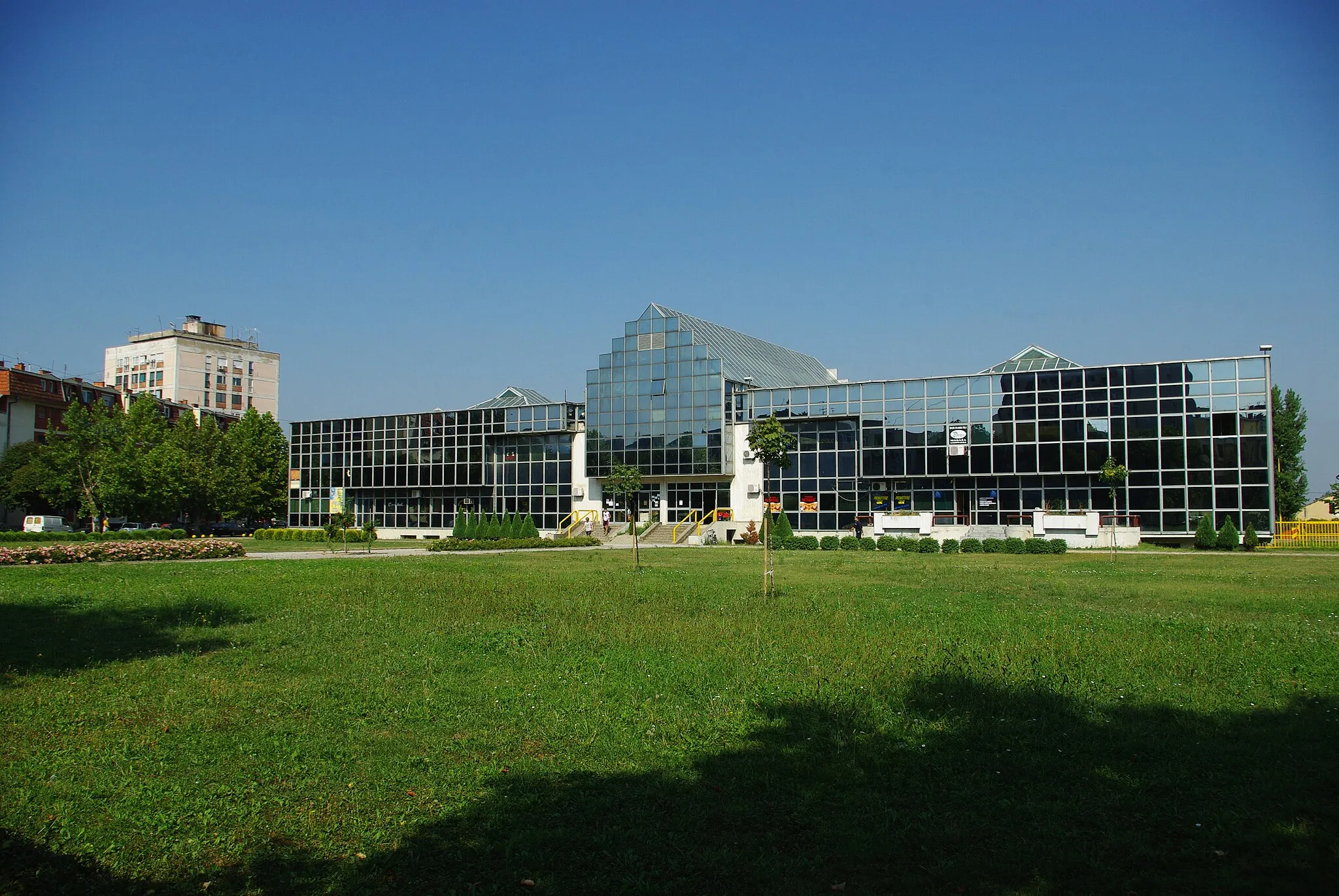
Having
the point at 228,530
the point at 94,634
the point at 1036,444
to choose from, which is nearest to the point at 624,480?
the point at 1036,444

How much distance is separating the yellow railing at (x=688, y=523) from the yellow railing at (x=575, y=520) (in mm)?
5903

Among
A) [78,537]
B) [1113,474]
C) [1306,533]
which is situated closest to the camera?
[1113,474]

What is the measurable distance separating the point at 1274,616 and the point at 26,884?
18.3m

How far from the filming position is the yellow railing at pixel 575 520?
192 feet

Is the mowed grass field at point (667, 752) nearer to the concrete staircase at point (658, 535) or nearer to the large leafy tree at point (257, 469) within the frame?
the concrete staircase at point (658, 535)

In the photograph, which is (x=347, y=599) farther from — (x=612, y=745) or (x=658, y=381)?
(x=658, y=381)

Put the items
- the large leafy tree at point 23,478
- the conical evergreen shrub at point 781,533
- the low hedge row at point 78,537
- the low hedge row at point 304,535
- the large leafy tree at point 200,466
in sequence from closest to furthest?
the low hedge row at point 78,537
the conical evergreen shrub at point 781,533
the low hedge row at point 304,535
the large leafy tree at point 200,466
the large leafy tree at point 23,478

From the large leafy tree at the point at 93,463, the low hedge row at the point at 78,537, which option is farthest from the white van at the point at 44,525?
the low hedge row at the point at 78,537

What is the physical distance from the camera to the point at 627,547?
156ft

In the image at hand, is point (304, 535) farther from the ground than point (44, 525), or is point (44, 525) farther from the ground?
point (44, 525)

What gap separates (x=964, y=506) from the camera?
5084cm

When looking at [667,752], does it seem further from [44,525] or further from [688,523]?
[44,525]

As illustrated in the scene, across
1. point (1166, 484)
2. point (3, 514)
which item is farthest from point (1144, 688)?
point (3, 514)

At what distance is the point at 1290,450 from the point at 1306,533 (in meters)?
23.6
